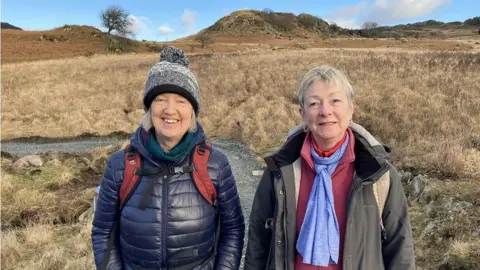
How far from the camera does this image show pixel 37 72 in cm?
2841

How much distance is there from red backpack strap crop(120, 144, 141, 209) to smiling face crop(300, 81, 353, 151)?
107 cm

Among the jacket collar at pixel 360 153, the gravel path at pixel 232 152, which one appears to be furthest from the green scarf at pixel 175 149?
the gravel path at pixel 232 152

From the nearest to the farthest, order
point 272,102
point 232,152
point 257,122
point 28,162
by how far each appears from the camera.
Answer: point 28,162, point 232,152, point 257,122, point 272,102

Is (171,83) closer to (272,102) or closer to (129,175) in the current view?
(129,175)

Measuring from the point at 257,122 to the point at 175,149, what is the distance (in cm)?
1127

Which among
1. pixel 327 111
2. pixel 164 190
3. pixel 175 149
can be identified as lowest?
pixel 164 190

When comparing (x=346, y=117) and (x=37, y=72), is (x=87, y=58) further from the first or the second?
(x=346, y=117)

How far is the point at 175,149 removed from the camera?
2.33 meters

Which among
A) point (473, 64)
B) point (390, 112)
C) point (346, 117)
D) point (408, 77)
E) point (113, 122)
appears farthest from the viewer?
point (113, 122)

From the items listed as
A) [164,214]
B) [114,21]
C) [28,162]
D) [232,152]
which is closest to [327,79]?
[164,214]

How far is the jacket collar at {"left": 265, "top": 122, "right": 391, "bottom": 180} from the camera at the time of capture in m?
2.05

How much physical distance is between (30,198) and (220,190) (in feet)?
25.2

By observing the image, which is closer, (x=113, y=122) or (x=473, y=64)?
(x=473, y=64)

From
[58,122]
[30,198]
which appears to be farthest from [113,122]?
[30,198]
